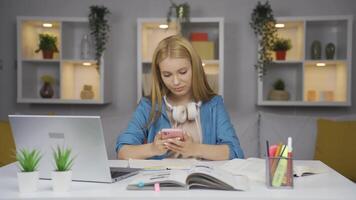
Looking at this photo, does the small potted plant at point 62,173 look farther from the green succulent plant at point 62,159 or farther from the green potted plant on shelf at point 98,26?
the green potted plant on shelf at point 98,26

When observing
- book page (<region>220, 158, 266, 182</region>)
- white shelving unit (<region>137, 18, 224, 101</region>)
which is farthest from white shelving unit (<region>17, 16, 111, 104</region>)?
book page (<region>220, 158, 266, 182</region>)

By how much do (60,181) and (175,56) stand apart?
1009 mm

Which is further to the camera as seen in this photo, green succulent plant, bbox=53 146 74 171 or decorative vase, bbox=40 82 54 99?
decorative vase, bbox=40 82 54 99

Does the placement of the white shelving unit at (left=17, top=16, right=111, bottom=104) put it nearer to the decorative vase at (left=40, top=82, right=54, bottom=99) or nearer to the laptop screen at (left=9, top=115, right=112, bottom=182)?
the decorative vase at (left=40, top=82, right=54, bottom=99)

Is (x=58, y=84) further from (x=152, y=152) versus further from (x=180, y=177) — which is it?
(x=180, y=177)

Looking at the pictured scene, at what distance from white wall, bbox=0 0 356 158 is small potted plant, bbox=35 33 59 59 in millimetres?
344

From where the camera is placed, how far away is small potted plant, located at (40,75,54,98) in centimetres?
398

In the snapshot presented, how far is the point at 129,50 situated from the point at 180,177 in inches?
113

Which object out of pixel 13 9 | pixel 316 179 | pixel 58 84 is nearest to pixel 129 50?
pixel 58 84

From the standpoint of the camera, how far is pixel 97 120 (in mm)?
1327

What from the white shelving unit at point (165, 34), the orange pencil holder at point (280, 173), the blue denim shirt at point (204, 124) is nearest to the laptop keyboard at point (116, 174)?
the orange pencil holder at point (280, 173)

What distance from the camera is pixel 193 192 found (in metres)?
1.29

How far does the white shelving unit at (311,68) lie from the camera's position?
12.2 ft

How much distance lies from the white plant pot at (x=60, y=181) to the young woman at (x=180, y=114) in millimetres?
673
